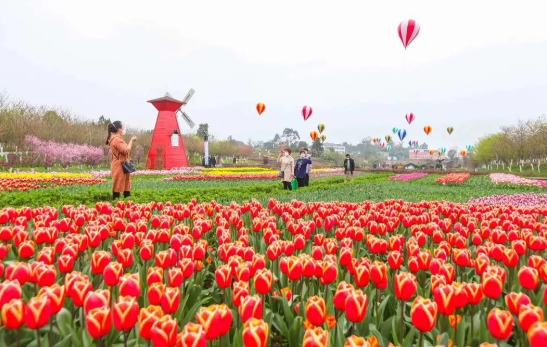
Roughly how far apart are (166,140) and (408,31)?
910 inches

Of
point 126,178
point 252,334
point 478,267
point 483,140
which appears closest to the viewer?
point 252,334

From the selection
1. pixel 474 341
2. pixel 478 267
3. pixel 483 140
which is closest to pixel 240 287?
pixel 474 341

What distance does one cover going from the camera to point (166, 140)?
1400 inches

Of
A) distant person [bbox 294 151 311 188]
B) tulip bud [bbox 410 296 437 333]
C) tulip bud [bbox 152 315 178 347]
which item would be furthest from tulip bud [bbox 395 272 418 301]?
distant person [bbox 294 151 311 188]

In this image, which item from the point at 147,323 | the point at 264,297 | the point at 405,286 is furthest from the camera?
the point at 264,297

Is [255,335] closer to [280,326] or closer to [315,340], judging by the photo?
[315,340]

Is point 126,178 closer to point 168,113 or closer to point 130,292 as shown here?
point 130,292

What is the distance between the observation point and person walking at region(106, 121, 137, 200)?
26.1ft

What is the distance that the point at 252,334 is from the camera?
1481 mm

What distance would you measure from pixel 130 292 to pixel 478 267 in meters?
2.23

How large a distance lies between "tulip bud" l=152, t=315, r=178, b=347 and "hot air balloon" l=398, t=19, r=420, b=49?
68.3 feet

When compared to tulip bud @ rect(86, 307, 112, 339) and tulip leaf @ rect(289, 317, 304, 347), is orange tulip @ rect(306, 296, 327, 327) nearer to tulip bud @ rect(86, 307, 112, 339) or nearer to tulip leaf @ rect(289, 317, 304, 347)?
tulip leaf @ rect(289, 317, 304, 347)

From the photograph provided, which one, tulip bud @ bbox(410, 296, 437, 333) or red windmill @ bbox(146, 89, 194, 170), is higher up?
red windmill @ bbox(146, 89, 194, 170)

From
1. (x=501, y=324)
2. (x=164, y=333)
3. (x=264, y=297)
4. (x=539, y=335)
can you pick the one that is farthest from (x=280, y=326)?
(x=539, y=335)
